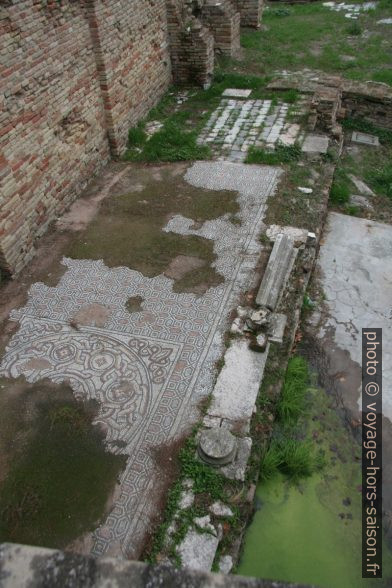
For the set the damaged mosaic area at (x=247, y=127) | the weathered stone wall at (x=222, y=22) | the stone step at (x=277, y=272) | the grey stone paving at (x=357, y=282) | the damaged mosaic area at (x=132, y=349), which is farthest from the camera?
the weathered stone wall at (x=222, y=22)

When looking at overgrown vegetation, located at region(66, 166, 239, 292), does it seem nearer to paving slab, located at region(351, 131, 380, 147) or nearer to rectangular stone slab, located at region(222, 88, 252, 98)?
rectangular stone slab, located at region(222, 88, 252, 98)

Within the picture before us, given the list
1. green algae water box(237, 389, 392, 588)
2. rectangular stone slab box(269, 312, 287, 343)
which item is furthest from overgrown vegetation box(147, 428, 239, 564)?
rectangular stone slab box(269, 312, 287, 343)

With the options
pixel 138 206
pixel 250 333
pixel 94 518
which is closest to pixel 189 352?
pixel 250 333

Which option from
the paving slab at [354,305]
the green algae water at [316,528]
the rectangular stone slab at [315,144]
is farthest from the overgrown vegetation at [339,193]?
the green algae water at [316,528]

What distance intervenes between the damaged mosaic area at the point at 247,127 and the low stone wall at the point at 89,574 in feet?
21.9

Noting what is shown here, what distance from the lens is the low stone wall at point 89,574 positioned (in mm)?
1588

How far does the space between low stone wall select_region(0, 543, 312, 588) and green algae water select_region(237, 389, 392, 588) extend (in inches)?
80.5

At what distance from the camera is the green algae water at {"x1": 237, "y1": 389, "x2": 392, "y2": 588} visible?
11.1ft

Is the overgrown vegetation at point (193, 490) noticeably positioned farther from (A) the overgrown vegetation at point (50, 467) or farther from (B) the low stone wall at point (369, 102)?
(B) the low stone wall at point (369, 102)

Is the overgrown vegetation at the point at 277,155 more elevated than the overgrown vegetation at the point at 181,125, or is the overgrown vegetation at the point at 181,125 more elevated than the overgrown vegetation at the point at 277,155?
the overgrown vegetation at the point at 181,125

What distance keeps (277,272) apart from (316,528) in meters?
2.61

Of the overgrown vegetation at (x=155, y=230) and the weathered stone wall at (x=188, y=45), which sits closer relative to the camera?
the overgrown vegetation at (x=155, y=230)

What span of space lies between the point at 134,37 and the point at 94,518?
7.52 metres

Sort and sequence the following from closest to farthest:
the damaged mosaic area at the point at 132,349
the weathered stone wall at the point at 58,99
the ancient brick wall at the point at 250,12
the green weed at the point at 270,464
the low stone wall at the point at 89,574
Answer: the low stone wall at the point at 89,574
the damaged mosaic area at the point at 132,349
the green weed at the point at 270,464
the weathered stone wall at the point at 58,99
the ancient brick wall at the point at 250,12
